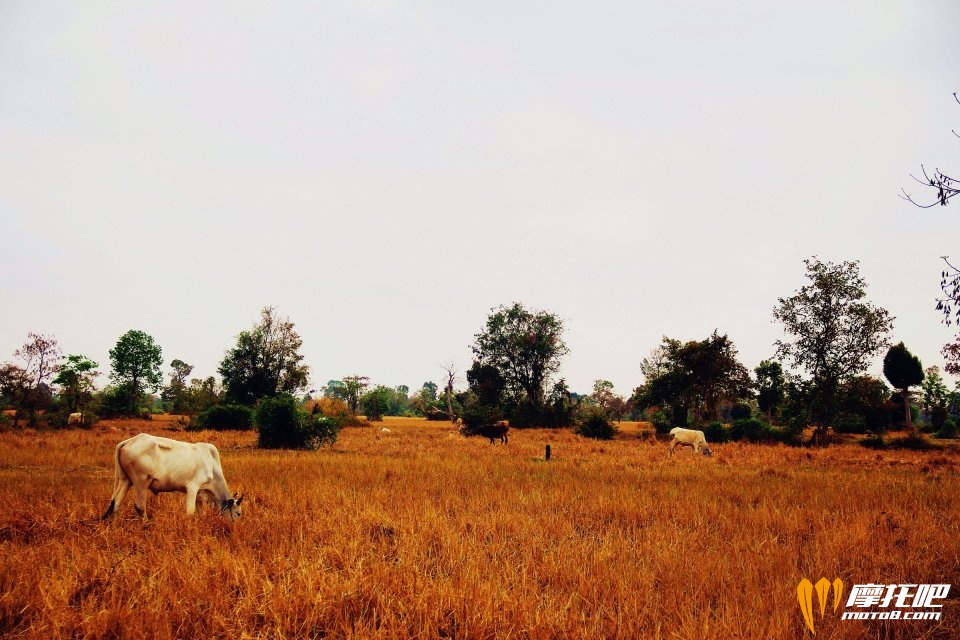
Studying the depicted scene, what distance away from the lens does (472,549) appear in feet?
19.5

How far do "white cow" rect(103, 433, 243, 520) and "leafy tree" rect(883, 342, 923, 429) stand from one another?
6408 cm

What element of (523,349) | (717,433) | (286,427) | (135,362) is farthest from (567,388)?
(135,362)

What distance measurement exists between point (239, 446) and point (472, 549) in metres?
20.0

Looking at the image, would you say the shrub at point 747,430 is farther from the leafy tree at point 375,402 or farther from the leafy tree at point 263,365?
the leafy tree at point 375,402

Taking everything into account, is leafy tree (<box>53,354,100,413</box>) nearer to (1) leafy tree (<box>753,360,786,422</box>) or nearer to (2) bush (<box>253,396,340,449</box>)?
(2) bush (<box>253,396,340,449</box>)

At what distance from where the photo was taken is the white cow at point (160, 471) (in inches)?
297

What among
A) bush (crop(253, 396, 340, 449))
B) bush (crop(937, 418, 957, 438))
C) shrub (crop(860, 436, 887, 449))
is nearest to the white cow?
bush (crop(253, 396, 340, 449))

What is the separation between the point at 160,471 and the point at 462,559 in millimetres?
5184

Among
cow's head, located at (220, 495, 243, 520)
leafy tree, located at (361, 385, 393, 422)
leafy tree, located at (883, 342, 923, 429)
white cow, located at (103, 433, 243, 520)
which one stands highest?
leafy tree, located at (883, 342, 923, 429)

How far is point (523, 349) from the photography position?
61594mm

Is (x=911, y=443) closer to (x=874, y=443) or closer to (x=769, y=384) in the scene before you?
(x=874, y=443)

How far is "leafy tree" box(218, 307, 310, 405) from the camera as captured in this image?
52.1 meters

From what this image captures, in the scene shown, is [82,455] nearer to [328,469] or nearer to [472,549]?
[328,469]

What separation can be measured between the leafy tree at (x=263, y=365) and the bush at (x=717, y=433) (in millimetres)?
40171
